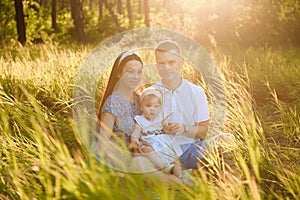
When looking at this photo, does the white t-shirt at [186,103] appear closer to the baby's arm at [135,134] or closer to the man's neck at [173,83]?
the man's neck at [173,83]

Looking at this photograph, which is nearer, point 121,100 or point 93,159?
point 93,159

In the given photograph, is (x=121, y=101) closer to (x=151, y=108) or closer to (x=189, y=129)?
(x=151, y=108)

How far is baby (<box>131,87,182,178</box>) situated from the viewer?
10.3 feet

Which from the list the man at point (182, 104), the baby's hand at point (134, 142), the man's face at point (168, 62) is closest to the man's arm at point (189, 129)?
the man at point (182, 104)

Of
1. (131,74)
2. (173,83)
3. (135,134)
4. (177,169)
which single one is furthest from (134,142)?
(173,83)

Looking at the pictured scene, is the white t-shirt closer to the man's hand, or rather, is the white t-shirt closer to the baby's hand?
the man's hand

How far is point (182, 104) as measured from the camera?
3543 mm

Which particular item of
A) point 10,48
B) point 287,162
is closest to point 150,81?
point 287,162

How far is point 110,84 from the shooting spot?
340 centimetres

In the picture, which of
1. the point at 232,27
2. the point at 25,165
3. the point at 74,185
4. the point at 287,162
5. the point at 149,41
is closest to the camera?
the point at 74,185

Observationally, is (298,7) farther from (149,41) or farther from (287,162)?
(287,162)

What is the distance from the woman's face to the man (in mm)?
202

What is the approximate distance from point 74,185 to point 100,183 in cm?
16

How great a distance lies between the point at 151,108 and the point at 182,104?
0.43m
